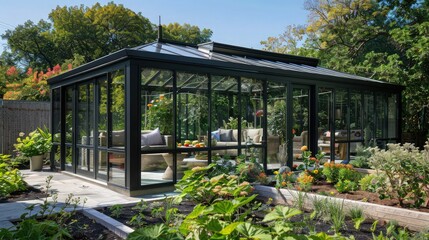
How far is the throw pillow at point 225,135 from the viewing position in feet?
21.4

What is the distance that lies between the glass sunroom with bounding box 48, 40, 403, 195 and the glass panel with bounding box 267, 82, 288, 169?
0.02 m

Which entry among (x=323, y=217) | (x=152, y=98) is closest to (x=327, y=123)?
(x=152, y=98)

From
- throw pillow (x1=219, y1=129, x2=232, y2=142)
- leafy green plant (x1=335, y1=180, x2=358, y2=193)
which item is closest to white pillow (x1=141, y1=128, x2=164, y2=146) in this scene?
throw pillow (x1=219, y1=129, x2=232, y2=142)

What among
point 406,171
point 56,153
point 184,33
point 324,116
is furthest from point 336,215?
point 184,33

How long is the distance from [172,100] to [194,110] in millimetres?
494

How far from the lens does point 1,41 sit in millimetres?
25016

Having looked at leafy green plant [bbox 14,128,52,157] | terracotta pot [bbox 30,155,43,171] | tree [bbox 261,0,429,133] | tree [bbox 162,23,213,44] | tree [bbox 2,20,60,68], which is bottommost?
terracotta pot [bbox 30,155,43,171]

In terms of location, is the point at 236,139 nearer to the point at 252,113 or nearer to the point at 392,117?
the point at 252,113

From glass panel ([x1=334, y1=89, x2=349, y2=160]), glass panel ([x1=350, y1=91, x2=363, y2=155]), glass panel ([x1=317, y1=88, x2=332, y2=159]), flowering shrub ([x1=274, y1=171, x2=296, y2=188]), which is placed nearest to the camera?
flowering shrub ([x1=274, y1=171, x2=296, y2=188])

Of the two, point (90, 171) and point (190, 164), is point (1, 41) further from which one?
point (190, 164)

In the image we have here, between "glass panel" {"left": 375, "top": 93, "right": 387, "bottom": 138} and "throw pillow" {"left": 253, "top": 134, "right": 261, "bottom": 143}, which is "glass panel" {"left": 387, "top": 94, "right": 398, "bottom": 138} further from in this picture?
"throw pillow" {"left": 253, "top": 134, "right": 261, "bottom": 143}

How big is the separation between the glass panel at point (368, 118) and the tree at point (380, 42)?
2.26m

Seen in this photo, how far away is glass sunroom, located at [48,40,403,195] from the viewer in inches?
222

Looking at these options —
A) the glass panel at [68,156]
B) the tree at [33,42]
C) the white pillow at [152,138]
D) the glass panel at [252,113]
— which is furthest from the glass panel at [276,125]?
the tree at [33,42]
